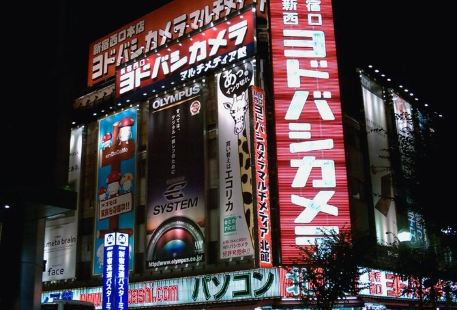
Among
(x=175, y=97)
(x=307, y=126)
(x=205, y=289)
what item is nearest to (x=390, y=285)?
(x=307, y=126)

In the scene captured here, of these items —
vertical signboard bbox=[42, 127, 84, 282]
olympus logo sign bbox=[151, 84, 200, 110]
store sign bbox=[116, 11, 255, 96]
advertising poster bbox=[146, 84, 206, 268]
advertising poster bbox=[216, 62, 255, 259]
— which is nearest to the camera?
advertising poster bbox=[216, 62, 255, 259]

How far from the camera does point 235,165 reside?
955 inches

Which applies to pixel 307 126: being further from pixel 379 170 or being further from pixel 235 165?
pixel 379 170

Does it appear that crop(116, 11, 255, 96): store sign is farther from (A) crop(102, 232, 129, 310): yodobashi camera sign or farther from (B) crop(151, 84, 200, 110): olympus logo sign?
(A) crop(102, 232, 129, 310): yodobashi camera sign

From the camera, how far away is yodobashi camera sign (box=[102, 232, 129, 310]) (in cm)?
1900

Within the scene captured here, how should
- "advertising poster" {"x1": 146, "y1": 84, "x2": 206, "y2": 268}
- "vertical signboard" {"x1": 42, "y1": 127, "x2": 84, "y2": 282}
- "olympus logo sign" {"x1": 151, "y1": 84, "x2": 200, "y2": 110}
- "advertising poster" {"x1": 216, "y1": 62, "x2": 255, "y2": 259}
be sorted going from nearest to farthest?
"advertising poster" {"x1": 216, "y1": 62, "x2": 255, "y2": 259} < "advertising poster" {"x1": 146, "y1": 84, "x2": 206, "y2": 268} < "olympus logo sign" {"x1": 151, "y1": 84, "x2": 200, "y2": 110} < "vertical signboard" {"x1": 42, "y1": 127, "x2": 84, "y2": 282}

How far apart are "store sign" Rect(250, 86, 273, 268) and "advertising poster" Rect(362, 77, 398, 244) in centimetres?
674

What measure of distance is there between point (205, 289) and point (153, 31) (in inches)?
633

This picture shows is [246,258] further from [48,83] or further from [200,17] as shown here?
[200,17]

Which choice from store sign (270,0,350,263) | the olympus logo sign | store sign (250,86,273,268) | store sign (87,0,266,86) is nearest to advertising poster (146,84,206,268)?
the olympus logo sign

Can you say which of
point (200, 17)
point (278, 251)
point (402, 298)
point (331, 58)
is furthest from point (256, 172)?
point (200, 17)

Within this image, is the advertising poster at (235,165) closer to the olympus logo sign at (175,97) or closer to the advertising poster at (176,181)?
the advertising poster at (176,181)

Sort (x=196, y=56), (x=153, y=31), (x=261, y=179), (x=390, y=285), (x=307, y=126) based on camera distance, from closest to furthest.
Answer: (x=261, y=179) < (x=307, y=126) < (x=390, y=285) < (x=196, y=56) < (x=153, y=31)

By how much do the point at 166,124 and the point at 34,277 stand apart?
1504 cm
